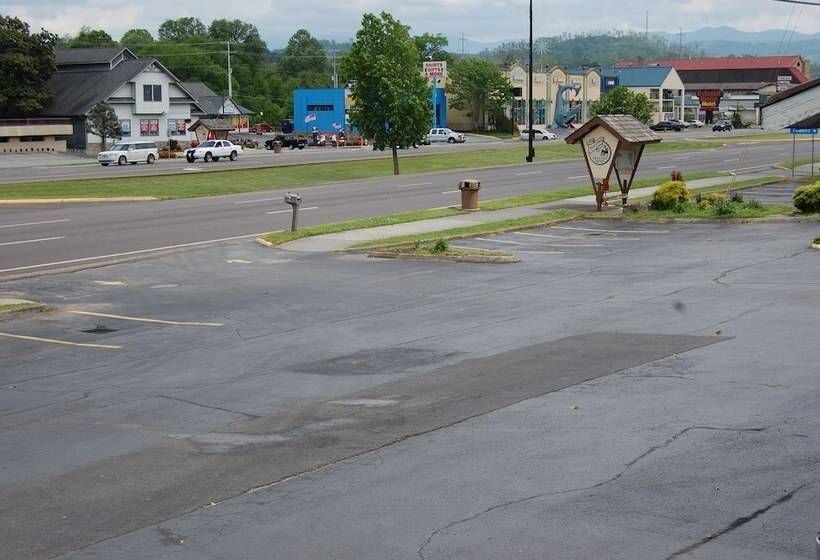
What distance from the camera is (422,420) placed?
10938 millimetres

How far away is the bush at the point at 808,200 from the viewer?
2967cm

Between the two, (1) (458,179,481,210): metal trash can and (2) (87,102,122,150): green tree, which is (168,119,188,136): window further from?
(1) (458,179,481,210): metal trash can

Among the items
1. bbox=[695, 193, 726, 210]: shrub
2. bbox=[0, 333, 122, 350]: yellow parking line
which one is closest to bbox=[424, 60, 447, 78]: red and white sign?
bbox=[695, 193, 726, 210]: shrub

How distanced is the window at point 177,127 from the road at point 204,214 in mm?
49342

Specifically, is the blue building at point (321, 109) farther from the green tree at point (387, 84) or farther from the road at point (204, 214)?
the road at point (204, 214)

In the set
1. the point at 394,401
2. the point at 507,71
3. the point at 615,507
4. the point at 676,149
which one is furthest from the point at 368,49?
the point at 507,71

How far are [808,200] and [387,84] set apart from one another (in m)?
29.4

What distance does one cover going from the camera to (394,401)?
465 inches

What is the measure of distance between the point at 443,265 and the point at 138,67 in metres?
76.6

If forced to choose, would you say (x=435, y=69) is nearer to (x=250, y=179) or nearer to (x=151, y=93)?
(x=151, y=93)

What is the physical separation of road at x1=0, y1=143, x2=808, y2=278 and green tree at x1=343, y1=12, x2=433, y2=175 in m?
3.73

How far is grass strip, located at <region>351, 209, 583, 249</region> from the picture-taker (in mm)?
27125

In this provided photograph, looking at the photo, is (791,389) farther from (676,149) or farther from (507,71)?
(507,71)

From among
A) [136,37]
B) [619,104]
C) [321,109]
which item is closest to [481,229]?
[619,104]
